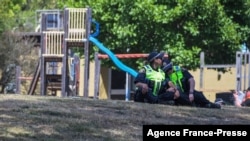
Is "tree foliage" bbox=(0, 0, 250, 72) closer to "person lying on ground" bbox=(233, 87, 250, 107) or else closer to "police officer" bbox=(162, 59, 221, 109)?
"person lying on ground" bbox=(233, 87, 250, 107)

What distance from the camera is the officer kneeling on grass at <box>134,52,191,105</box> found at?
12086mm

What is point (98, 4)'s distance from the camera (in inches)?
908

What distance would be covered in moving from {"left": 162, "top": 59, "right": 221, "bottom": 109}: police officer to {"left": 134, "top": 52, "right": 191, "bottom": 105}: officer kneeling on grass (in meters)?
0.16

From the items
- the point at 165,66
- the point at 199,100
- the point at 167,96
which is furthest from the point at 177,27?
the point at 167,96

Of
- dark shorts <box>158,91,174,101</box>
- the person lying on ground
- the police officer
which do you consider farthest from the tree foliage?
dark shorts <box>158,91,174,101</box>

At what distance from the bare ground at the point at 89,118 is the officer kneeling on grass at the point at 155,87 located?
780 mm

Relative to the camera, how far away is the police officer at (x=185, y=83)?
40.4ft

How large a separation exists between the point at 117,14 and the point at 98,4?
783 mm

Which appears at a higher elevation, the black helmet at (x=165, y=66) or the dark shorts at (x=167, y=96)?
the black helmet at (x=165, y=66)

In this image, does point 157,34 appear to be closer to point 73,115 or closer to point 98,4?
point 98,4

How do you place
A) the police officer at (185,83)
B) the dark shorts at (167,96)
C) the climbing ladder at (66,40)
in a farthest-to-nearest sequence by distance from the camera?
the climbing ladder at (66,40) < the police officer at (185,83) < the dark shorts at (167,96)

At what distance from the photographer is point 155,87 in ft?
40.7

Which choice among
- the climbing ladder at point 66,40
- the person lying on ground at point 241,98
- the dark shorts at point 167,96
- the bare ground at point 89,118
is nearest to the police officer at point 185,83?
the dark shorts at point 167,96

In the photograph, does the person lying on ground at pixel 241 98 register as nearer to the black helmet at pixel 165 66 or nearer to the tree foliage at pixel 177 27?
the black helmet at pixel 165 66
